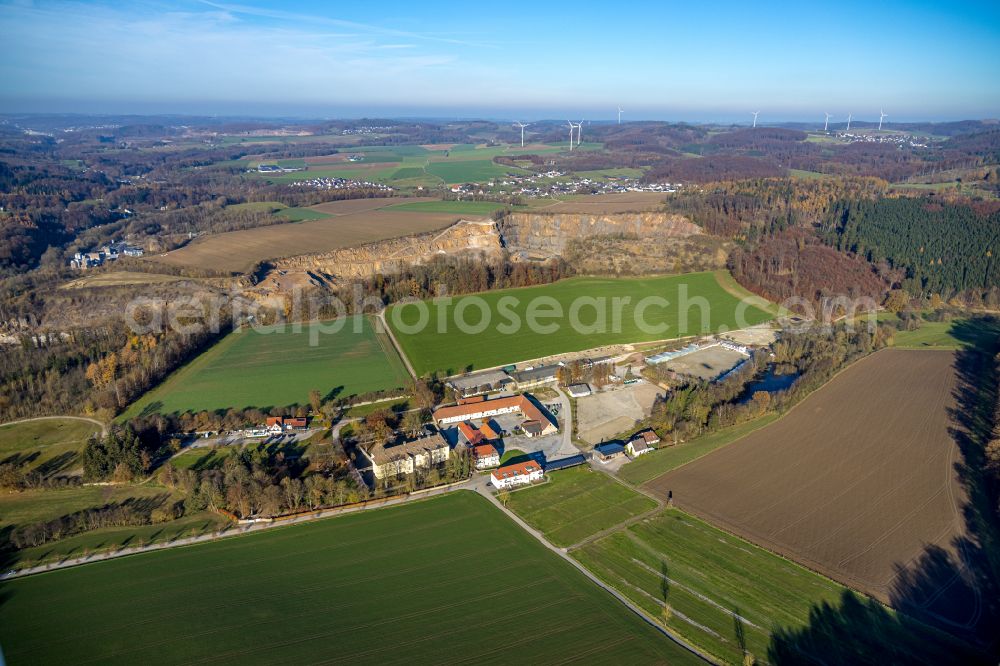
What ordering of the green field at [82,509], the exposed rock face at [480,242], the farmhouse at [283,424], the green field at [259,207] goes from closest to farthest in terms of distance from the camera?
the green field at [82,509] → the farmhouse at [283,424] → the exposed rock face at [480,242] → the green field at [259,207]

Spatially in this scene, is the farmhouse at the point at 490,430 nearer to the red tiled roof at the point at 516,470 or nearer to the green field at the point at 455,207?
the red tiled roof at the point at 516,470

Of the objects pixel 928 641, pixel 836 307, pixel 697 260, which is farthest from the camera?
pixel 697 260

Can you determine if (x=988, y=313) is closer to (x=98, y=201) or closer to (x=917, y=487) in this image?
(x=917, y=487)

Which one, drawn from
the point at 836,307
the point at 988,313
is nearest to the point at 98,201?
the point at 836,307

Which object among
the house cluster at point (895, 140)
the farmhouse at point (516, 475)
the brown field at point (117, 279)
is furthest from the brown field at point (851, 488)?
the house cluster at point (895, 140)

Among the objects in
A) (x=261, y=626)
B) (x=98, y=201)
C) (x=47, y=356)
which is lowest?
(x=261, y=626)
